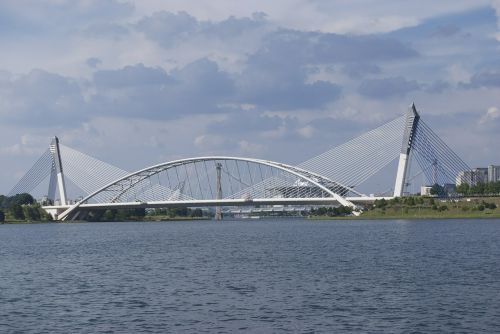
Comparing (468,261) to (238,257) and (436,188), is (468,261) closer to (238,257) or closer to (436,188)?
(238,257)

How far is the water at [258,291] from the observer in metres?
24.1

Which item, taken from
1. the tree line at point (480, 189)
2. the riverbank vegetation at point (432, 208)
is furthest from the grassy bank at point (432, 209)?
the tree line at point (480, 189)

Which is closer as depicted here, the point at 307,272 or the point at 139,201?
the point at 307,272

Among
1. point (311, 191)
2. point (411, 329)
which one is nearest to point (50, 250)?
point (411, 329)

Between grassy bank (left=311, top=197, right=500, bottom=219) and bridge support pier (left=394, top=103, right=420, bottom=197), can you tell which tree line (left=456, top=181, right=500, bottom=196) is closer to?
grassy bank (left=311, top=197, right=500, bottom=219)

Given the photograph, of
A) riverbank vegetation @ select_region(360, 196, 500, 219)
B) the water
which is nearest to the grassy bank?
riverbank vegetation @ select_region(360, 196, 500, 219)

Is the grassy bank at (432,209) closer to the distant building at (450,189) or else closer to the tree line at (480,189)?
the tree line at (480,189)

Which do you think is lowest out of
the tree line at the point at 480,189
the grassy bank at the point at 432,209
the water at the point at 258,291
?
the water at the point at 258,291

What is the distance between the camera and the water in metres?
24.1

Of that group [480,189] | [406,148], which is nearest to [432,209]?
[406,148]

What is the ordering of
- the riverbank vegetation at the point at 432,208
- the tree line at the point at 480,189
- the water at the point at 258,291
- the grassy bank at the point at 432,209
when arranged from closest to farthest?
the water at the point at 258,291, the grassy bank at the point at 432,209, the riverbank vegetation at the point at 432,208, the tree line at the point at 480,189

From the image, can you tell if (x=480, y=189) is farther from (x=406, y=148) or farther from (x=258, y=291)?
(x=258, y=291)

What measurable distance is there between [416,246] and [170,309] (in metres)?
27.9

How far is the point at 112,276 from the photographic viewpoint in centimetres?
3678
